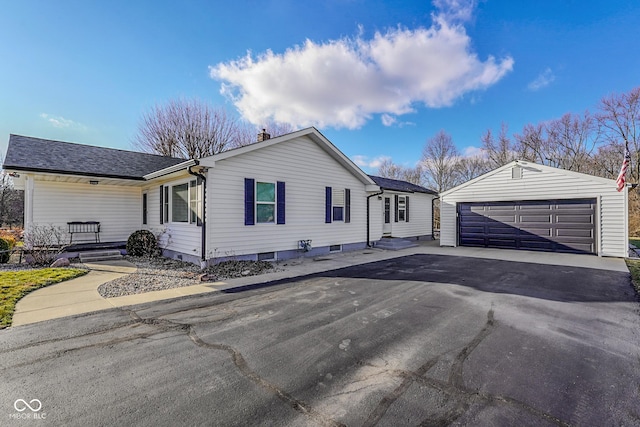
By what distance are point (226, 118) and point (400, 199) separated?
1553cm

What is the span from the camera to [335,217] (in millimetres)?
11844

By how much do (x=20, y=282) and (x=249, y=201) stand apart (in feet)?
18.0

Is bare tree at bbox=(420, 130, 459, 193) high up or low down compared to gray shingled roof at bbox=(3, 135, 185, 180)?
up

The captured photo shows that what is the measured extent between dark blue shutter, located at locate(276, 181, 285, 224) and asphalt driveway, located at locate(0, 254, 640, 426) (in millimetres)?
4463

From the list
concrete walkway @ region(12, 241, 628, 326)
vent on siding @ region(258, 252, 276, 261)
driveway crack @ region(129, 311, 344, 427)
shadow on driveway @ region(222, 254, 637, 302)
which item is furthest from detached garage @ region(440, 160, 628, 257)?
driveway crack @ region(129, 311, 344, 427)

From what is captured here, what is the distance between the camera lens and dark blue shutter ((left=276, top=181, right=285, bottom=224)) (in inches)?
383

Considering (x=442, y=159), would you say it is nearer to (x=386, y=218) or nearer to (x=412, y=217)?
(x=412, y=217)

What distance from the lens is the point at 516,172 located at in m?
12.4

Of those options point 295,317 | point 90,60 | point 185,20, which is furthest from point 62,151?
point 295,317

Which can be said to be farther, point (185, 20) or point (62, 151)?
point (62, 151)

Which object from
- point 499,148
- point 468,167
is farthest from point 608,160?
point 468,167

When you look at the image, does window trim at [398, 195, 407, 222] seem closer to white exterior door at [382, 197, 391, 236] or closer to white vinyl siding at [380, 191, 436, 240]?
white vinyl siding at [380, 191, 436, 240]

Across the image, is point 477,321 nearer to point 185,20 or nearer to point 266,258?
point 266,258

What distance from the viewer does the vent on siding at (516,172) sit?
12.4 metres
